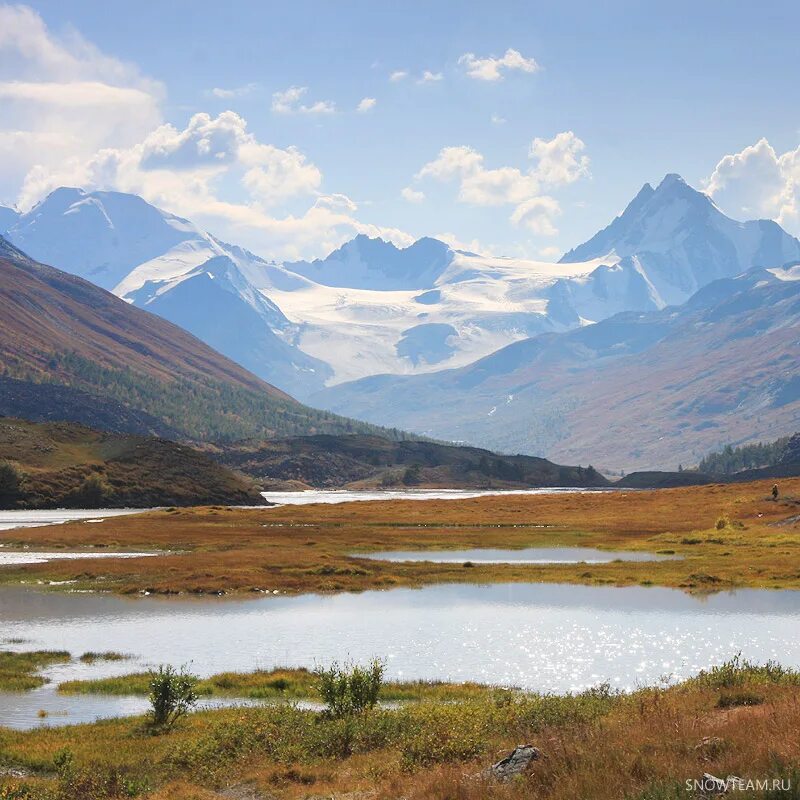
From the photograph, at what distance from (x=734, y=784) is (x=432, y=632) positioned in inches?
1503

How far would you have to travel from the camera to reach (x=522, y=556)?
100875mm

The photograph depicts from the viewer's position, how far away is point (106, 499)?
176 metres

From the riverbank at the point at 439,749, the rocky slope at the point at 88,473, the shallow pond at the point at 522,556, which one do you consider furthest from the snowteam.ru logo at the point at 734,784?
the rocky slope at the point at 88,473

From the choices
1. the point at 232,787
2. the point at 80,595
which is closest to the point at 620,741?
the point at 232,787

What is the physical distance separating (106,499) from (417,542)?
83.9 m

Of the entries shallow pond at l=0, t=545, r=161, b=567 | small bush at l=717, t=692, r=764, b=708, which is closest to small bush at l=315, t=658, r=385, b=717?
small bush at l=717, t=692, r=764, b=708

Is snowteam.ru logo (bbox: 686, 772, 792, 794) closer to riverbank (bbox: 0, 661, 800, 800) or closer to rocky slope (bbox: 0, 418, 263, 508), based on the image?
riverbank (bbox: 0, 661, 800, 800)

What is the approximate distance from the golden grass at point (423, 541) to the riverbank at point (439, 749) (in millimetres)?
41918

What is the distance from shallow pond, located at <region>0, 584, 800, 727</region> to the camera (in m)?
45.4

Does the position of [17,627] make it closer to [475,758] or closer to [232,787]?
[232,787]

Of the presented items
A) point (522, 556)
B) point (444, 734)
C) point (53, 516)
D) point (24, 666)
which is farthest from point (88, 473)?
point (444, 734)

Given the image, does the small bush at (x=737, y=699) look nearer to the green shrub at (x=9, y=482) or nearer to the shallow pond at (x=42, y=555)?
the shallow pond at (x=42, y=555)

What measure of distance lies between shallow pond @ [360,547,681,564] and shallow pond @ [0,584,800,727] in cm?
2171

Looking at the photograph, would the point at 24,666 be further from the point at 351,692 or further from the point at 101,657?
the point at 351,692
